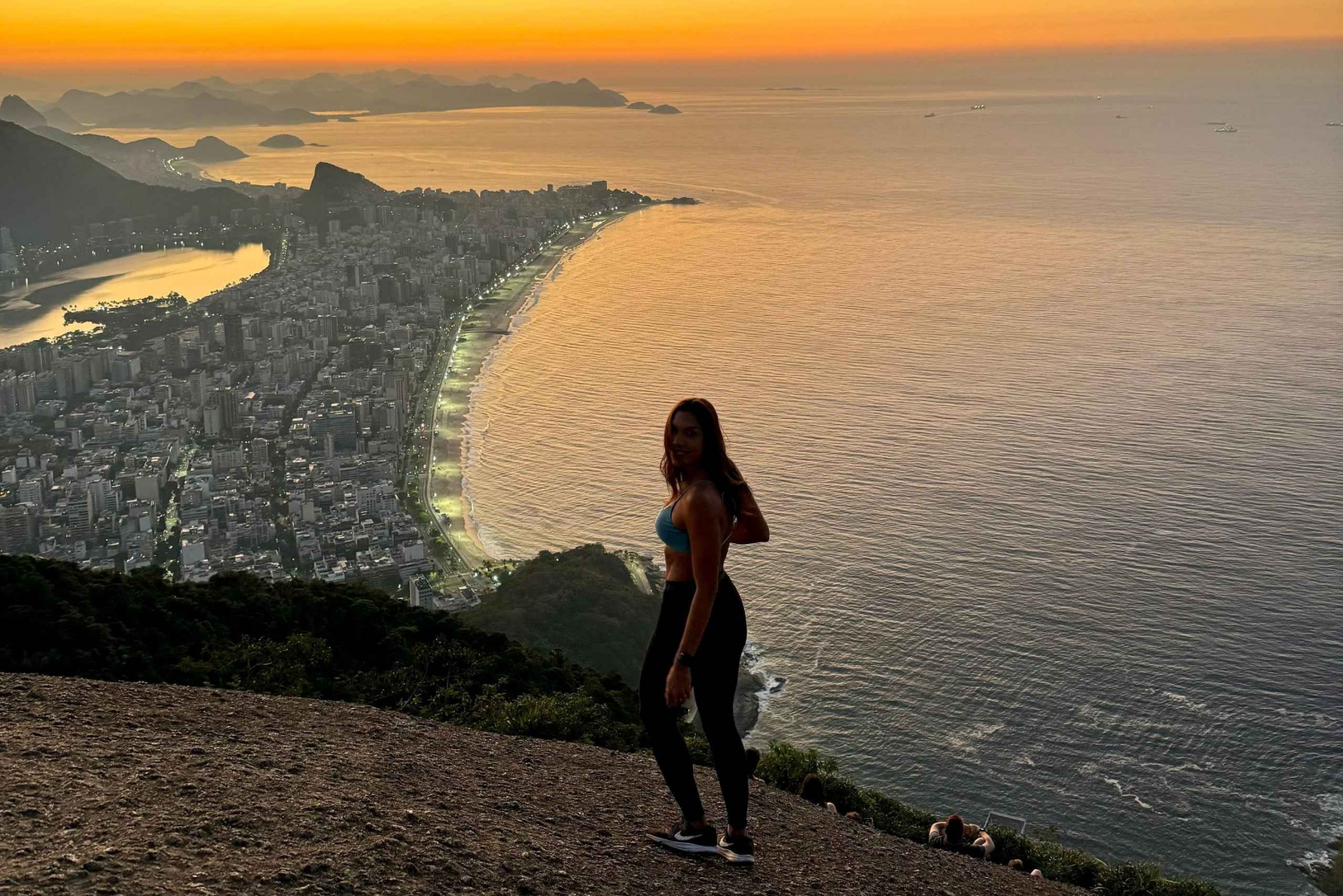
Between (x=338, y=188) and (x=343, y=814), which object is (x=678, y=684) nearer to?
(x=343, y=814)

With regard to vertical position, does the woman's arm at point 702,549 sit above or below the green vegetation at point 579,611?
above

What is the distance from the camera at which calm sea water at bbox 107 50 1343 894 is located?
12.0 meters

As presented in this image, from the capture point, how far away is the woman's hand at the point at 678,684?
110 inches

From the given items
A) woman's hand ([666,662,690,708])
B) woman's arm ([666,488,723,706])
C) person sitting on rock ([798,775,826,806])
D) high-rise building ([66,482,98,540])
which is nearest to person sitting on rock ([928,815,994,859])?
person sitting on rock ([798,775,826,806])

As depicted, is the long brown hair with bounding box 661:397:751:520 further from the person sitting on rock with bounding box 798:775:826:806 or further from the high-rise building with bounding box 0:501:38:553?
the high-rise building with bounding box 0:501:38:553

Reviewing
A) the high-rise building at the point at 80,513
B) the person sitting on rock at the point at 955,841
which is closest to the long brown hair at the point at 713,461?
the person sitting on rock at the point at 955,841

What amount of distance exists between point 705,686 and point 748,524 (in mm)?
388

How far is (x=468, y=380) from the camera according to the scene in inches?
1123

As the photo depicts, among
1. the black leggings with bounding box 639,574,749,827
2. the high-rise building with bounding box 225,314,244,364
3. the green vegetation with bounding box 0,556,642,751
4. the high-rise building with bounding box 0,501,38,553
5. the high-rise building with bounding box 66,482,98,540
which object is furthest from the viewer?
the high-rise building with bounding box 225,314,244,364

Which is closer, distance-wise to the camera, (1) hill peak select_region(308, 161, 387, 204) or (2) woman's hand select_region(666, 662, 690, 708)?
(2) woman's hand select_region(666, 662, 690, 708)

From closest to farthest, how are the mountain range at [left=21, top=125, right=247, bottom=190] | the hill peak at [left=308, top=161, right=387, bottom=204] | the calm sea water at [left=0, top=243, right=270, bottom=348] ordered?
the calm sea water at [left=0, top=243, right=270, bottom=348], the hill peak at [left=308, top=161, right=387, bottom=204], the mountain range at [left=21, top=125, right=247, bottom=190]

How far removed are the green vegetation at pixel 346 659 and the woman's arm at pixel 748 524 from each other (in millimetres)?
3008

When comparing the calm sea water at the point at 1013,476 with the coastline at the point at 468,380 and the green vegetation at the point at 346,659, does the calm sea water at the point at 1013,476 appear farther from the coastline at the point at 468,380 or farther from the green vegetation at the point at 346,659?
the green vegetation at the point at 346,659

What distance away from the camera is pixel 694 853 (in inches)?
124
